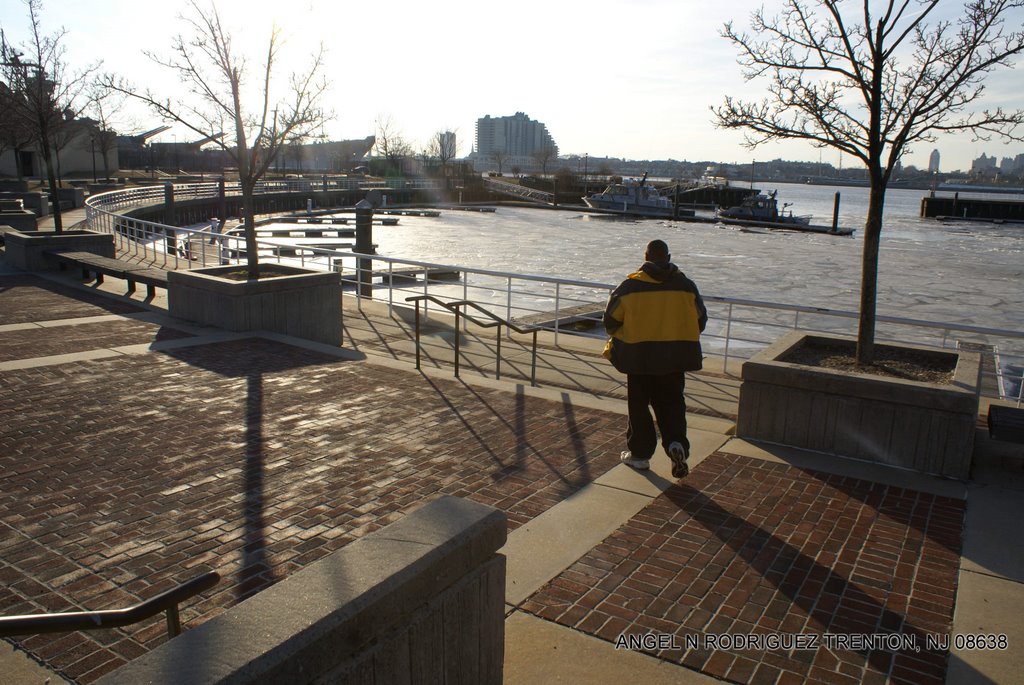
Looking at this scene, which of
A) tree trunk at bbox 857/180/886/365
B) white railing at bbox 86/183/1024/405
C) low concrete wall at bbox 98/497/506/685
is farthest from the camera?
white railing at bbox 86/183/1024/405

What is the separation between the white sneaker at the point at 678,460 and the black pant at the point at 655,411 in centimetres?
6

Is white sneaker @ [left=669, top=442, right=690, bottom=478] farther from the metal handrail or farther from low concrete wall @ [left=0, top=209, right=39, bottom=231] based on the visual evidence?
low concrete wall @ [left=0, top=209, right=39, bottom=231]

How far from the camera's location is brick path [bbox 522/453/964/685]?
12.5 feet

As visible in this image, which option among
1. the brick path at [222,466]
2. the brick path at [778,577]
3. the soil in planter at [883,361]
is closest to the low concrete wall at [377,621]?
the brick path at [778,577]

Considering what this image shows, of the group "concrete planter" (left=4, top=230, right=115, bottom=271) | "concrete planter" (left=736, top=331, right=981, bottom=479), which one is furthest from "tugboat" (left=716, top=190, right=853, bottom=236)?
"concrete planter" (left=736, top=331, right=981, bottom=479)

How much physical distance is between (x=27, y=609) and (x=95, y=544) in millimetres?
748

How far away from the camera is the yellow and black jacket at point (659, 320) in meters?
5.76

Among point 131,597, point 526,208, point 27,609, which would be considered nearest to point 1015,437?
point 131,597

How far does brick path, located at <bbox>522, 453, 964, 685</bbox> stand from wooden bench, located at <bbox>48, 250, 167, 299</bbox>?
31.6ft

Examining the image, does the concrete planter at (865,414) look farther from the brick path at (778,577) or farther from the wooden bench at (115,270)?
the wooden bench at (115,270)

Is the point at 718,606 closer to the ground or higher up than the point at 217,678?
closer to the ground

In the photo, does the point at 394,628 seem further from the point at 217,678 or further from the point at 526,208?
the point at 526,208

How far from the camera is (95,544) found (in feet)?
15.4

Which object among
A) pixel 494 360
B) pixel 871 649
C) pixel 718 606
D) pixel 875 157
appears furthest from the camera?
pixel 494 360
